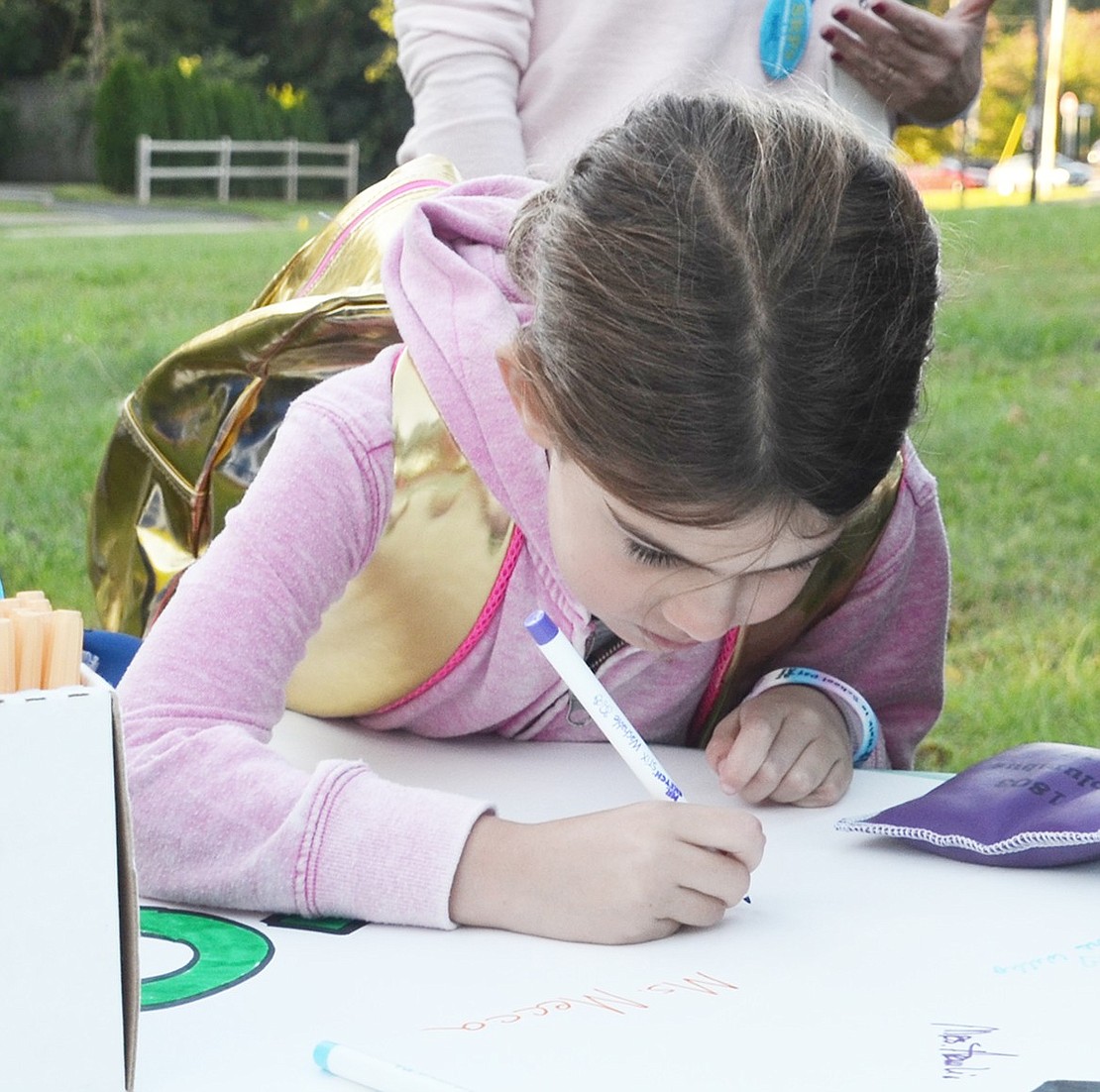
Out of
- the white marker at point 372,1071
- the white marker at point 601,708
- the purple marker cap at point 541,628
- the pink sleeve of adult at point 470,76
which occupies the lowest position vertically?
the white marker at point 372,1071

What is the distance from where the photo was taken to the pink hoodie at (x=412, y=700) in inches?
38.1

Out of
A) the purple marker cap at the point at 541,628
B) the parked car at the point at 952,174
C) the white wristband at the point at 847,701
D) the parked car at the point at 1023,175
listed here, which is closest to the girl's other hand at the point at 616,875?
the purple marker cap at the point at 541,628

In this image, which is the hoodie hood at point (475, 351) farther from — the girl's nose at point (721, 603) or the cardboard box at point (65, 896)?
the cardboard box at point (65, 896)

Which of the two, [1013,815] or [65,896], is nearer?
[65,896]

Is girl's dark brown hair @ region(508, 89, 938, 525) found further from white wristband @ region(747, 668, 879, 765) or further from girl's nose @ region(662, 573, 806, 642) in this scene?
white wristband @ region(747, 668, 879, 765)

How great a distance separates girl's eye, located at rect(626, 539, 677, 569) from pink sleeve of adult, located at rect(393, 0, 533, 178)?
78 cm

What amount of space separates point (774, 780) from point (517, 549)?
248 millimetres

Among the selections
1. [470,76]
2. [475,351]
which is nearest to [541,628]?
[475,351]

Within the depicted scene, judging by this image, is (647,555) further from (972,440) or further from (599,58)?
(972,440)

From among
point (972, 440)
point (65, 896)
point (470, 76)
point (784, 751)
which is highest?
point (470, 76)

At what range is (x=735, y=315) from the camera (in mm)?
979

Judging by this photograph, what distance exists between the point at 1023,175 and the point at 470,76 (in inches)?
1036

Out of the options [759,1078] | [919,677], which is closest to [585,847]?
[759,1078]

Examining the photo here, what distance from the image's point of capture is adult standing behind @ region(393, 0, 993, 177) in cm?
167
